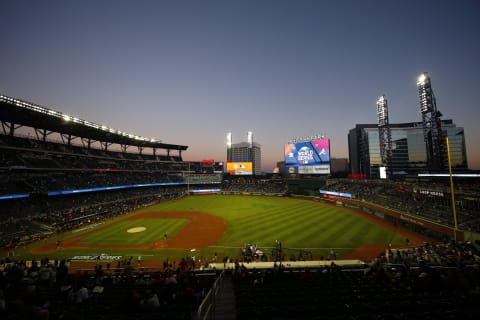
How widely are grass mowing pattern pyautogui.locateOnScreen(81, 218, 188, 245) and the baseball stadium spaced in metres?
0.30

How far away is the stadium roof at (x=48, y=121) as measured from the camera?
102 ft

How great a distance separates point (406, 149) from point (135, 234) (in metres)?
99.8

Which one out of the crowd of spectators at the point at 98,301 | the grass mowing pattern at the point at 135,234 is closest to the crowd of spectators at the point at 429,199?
the crowd of spectators at the point at 98,301

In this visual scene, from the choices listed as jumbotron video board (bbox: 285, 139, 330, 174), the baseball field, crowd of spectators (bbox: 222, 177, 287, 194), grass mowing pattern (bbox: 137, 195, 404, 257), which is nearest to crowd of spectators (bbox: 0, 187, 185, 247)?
the baseball field

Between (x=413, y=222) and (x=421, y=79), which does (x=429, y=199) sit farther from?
(x=421, y=79)

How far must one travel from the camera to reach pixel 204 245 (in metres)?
25.0

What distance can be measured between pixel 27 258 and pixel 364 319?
32.2 meters

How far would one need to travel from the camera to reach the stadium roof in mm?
31016

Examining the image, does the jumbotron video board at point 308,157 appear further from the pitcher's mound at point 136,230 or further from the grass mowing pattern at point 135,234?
the pitcher's mound at point 136,230

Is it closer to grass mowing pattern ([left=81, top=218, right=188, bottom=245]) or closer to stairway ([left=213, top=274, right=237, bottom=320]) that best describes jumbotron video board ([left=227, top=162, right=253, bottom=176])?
grass mowing pattern ([left=81, top=218, right=188, bottom=245])

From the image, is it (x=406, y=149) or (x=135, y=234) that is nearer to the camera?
(x=135, y=234)

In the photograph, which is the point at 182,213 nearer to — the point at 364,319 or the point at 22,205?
the point at 22,205

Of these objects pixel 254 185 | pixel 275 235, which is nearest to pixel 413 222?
pixel 275 235

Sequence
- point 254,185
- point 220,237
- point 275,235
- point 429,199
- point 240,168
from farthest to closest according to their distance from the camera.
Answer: point 240,168, point 254,185, point 429,199, point 220,237, point 275,235
